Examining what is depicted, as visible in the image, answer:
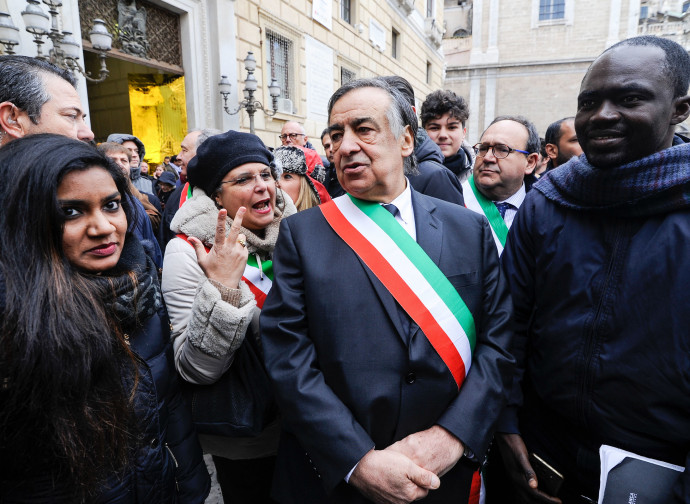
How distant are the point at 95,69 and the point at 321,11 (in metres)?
5.33

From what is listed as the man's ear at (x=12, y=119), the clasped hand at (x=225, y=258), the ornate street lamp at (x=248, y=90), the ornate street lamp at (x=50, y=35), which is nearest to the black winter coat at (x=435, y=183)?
the clasped hand at (x=225, y=258)

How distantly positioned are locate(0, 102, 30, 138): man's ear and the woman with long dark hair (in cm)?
87

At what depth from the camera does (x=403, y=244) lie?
4.79ft

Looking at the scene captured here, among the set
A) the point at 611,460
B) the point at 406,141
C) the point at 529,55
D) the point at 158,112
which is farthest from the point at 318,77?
the point at 529,55

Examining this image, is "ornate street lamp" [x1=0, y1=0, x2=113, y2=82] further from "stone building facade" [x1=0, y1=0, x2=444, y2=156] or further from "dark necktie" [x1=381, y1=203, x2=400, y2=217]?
"dark necktie" [x1=381, y1=203, x2=400, y2=217]

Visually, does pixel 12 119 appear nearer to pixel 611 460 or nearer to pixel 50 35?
pixel 611 460

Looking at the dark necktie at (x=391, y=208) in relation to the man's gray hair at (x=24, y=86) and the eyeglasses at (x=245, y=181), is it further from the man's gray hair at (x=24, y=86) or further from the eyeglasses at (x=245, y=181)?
the man's gray hair at (x=24, y=86)

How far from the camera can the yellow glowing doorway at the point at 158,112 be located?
7.69 metres

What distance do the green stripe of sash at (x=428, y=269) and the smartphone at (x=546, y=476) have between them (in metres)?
0.44

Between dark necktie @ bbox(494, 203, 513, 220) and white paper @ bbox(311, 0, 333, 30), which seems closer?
dark necktie @ bbox(494, 203, 513, 220)

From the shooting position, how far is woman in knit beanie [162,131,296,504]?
1.49m

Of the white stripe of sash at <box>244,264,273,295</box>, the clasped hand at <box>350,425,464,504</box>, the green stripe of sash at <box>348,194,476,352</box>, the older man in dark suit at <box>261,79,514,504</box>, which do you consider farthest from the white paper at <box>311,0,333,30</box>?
the clasped hand at <box>350,425,464,504</box>

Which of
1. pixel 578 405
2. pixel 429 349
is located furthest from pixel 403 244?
pixel 578 405

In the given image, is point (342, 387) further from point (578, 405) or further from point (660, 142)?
point (660, 142)
